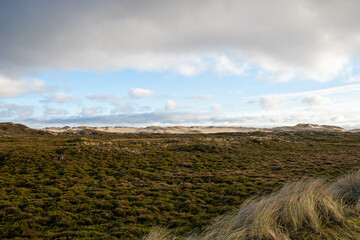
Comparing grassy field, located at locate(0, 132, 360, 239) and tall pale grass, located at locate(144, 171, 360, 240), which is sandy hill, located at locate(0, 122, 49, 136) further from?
tall pale grass, located at locate(144, 171, 360, 240)

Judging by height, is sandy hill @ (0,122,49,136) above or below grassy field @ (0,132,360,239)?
above

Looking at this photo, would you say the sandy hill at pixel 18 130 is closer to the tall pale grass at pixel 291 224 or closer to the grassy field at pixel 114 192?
the grassy field at pixel 114 192

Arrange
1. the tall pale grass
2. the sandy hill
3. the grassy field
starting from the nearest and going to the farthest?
the tall pale grass
the grassy field
the sandy hill

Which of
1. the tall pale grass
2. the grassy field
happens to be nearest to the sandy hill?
the grassy field

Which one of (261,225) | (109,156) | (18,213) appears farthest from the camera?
(109,156)

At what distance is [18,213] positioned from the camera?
9.30 metres

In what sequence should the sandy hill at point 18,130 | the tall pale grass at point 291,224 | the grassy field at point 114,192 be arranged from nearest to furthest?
1. the tall pale grass at point 291,224
2. the grassy field at point 114,192
3. the sandy hill at point 18,130

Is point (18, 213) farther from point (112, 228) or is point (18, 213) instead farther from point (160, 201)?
point (160, 201)

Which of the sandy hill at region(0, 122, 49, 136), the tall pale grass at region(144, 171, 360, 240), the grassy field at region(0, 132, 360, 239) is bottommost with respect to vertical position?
the grassy field at region(0, 132, 360, 239)

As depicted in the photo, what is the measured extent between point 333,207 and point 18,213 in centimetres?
1249

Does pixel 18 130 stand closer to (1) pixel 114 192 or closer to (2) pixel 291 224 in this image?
(1) pixel 114 192

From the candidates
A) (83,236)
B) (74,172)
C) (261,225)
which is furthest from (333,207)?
(74,172)

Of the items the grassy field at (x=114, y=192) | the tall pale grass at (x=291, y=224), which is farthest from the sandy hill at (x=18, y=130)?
the tall pale grass at (x=291, y=224)

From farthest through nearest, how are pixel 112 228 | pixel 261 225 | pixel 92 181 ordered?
pixel 92 181 → pixel 112 228 → pixel 261 225
